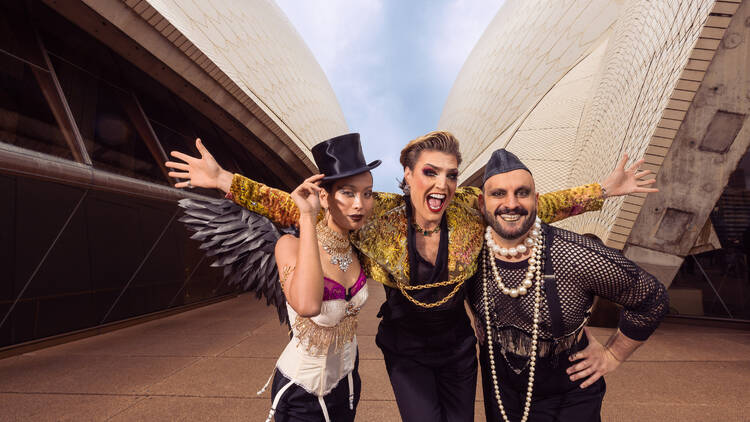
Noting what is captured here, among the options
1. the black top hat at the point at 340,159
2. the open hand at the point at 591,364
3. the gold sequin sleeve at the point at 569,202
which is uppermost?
the black top hat at the point at 340,159

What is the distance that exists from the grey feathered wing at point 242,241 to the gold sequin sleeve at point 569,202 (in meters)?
1.45

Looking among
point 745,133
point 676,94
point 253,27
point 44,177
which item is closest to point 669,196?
point 745,133

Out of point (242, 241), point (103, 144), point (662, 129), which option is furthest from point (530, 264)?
point (103, 144)

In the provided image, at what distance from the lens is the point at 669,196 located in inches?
177

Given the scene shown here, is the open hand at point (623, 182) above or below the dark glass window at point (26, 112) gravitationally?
below

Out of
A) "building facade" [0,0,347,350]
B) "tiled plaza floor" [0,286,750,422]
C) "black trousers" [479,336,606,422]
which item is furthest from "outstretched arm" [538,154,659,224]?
"building facade" [0,0,347,350]

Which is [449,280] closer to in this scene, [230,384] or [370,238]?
[370,238]

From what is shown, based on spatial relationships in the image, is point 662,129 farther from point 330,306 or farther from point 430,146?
point 330,306

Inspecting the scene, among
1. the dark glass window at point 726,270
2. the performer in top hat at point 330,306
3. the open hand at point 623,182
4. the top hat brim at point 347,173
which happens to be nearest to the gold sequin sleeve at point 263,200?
the performer in top hat at point 330,306

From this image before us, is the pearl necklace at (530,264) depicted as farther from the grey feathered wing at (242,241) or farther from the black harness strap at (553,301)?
the grey feathered wing at (242,241)

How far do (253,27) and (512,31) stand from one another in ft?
35.6

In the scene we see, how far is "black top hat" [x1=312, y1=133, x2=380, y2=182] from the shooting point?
1.42 metres

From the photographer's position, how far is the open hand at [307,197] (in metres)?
1.18

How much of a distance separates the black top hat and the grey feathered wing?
1.41 ft
